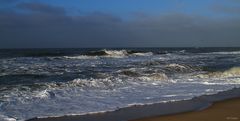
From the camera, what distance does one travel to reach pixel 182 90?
40.9ft

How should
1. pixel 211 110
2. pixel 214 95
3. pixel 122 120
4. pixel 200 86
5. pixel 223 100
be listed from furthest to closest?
pixel 200 86 → pixel 214 95 → pixel 223 100 → pixel 211 110 → pixel 122 120

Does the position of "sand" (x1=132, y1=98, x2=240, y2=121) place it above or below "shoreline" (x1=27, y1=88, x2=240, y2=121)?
above

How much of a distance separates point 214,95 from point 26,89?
231 inches

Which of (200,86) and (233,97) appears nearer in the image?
(233,97)

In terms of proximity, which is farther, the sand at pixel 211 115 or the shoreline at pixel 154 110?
the shoreline at pixel 154 110

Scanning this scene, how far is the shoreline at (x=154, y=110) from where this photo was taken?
7.95 m

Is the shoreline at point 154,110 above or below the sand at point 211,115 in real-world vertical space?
below

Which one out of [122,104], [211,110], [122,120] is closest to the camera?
[122,120]

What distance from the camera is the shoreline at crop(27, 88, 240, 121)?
7.95 meters

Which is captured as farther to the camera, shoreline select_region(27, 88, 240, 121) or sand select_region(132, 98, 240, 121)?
shoreline select_region(27, 88, 240, 121)

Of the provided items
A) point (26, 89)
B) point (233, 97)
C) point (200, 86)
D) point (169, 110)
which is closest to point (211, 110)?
point (169, 110)

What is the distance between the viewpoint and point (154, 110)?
8.87m

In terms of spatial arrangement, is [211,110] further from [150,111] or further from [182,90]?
[182,90]

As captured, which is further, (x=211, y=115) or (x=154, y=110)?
(x=154, y=110)
